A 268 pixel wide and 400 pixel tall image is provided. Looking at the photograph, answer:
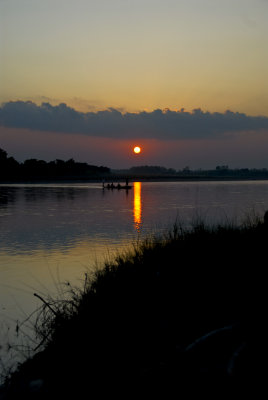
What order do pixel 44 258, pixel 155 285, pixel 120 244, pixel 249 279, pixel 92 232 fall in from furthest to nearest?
pixel 92 232 → pixel 120 244 → pixel 44 258 → pixel 155 285 → pixel 249 279

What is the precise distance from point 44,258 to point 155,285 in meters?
12.6

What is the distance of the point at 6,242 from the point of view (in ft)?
92.1

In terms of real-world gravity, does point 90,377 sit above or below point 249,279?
below

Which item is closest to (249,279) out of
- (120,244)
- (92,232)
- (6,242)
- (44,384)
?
(44,384)

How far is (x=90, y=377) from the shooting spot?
7012mm

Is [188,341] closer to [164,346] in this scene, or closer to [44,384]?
[164,346]

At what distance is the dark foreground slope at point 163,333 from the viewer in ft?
20.4

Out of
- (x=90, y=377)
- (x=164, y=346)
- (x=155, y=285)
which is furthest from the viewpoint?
(x=155, y=285)

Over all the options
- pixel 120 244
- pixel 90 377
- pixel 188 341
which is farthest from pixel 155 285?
pixel 120 244

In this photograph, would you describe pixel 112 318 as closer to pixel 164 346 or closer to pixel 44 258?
pixel 164 346

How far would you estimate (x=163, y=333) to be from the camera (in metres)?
8.23

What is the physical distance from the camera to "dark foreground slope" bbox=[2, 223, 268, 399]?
20.4 ft

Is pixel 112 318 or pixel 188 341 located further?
pixel 112 318

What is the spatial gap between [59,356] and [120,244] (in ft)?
62.0
